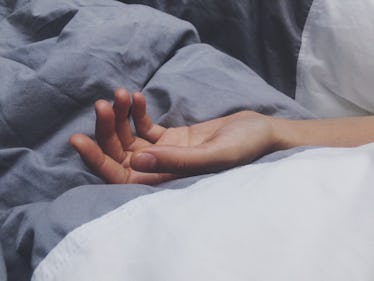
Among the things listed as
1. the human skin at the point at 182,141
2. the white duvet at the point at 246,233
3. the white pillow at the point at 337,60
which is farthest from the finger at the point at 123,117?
the white pillow at the point at 337,60

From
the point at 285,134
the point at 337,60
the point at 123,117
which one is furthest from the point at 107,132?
the point at 337,60

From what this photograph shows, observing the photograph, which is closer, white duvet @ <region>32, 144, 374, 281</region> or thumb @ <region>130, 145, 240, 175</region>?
white duvet @ <region>32, 144, 374, 281</region>

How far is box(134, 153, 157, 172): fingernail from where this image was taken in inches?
17.4

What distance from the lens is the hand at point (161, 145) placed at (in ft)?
1.51

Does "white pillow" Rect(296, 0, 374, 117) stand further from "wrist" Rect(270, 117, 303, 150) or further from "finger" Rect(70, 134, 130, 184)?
"finger" Rect(70, 134, 130, 184)

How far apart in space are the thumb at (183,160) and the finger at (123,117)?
80mm

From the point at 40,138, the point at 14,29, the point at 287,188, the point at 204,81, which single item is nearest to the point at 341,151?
the point at 287,188

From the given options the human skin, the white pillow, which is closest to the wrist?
the human skin

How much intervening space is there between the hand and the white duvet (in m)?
0.08

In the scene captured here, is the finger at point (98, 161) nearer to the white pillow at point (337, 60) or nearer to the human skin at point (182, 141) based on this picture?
the human skin at point (182, 141)

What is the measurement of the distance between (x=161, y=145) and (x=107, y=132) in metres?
0.07

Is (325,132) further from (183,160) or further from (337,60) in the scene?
(183,160)

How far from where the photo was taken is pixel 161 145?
1.58 feet

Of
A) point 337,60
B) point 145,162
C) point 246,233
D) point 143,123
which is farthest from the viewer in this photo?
point 337,60
